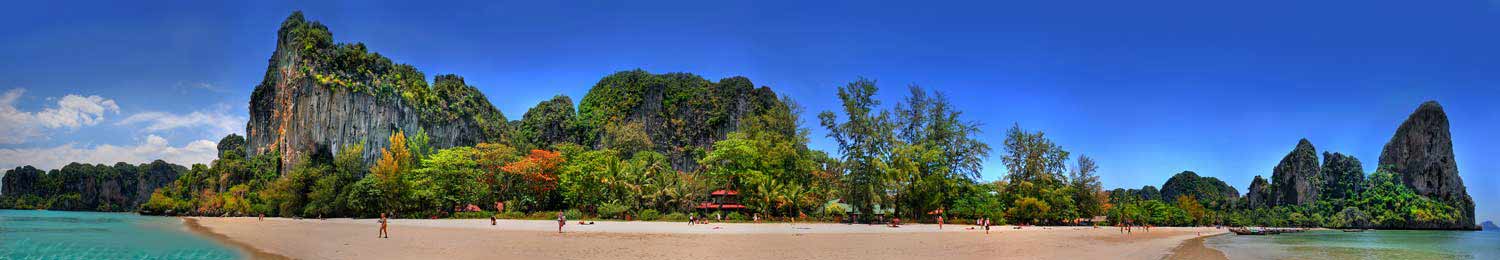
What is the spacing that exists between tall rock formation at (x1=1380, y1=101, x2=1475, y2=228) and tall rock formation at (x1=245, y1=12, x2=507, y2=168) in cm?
10598

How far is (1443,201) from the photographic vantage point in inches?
2943

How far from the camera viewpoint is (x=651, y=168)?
1802 inches

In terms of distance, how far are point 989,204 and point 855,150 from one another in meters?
9.05

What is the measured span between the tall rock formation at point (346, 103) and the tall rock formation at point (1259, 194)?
96823 mm

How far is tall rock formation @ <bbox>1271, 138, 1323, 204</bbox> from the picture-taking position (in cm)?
7956

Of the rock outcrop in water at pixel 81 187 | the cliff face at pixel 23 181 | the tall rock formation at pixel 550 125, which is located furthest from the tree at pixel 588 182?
the cliff face at pixel 23 181

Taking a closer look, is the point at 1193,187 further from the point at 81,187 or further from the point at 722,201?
the point at 81,187

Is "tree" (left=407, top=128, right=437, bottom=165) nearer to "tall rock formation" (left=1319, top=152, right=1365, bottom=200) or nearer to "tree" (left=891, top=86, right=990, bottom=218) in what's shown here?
"tree" (left=891, top=86, right=990, bottom=218)

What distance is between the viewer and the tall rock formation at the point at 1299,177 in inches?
3132

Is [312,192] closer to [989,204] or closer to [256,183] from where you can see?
[256,183]

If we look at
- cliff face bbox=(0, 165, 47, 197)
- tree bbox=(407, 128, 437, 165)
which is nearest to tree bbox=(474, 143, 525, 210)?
tree bbox=(407, 128, 437, 165)

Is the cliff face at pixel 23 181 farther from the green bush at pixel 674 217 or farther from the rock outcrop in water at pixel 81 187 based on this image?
the green bush at pixel 674 217

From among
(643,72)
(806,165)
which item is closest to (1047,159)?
(806,165)

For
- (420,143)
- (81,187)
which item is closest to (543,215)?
(420,143)
